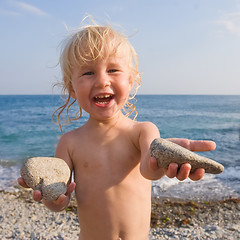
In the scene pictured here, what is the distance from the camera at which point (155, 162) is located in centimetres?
175

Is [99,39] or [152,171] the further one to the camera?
[99,39]

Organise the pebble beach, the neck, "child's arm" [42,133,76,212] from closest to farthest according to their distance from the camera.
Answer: "child's arm" [42,133,76,212] → the neck → the pebble beach

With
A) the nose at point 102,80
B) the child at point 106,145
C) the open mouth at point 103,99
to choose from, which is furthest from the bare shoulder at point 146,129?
the nose at point 102,80

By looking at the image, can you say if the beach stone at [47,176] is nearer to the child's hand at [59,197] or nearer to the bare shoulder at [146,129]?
the child's hand at [59,197]

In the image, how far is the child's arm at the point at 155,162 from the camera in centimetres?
162

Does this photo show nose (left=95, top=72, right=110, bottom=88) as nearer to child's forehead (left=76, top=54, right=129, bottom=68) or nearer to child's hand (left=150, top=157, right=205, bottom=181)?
child's forehead (left=76, top=54, right=129, bottom=68)

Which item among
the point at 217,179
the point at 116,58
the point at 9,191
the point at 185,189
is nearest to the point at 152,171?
the point at 116,58

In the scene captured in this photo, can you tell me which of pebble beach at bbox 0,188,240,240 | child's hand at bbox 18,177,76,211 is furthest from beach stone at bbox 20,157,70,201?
pebble beach at bbox 0,188,240,240

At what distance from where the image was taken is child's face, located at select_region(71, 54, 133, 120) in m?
2.16

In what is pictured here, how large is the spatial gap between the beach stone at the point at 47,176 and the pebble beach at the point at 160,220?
10.9 feet

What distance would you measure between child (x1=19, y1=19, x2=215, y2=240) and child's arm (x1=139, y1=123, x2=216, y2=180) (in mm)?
12

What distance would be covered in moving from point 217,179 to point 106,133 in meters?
7.13

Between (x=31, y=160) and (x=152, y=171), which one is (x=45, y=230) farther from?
(x=152, y=171)

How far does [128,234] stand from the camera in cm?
229
